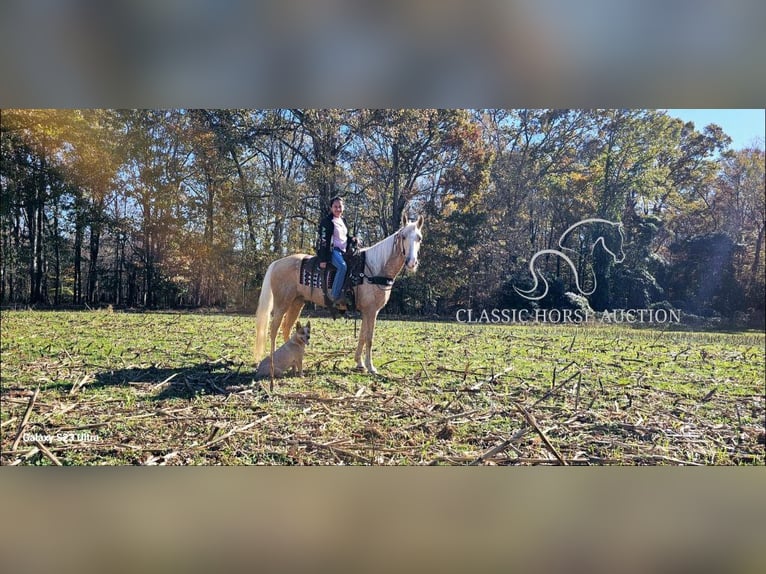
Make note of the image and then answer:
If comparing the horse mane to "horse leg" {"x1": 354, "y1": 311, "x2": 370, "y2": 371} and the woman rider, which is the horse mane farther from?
"horse leg" {"x1": 354, "y1": 311, "x2": 370, "y2": 371}

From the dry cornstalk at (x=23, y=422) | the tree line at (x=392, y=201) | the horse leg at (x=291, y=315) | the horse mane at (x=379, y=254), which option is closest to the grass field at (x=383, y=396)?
the dry cornstalk at (x=23, y=422)

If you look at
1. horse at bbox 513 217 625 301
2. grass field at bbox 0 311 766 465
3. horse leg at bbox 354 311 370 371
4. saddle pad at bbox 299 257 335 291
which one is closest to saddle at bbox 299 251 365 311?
saddle pad at bbox 299 257 335 291

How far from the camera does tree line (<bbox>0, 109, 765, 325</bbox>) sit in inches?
158

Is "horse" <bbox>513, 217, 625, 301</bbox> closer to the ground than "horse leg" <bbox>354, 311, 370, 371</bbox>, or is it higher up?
higher up

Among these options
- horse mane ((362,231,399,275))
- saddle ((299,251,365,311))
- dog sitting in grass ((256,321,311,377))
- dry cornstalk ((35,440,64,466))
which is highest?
horse mane ((362,231,399,275))

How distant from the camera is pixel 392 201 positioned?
4.11 meters

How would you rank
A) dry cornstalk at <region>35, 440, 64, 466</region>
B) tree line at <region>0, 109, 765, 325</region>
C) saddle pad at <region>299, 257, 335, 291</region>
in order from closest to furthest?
dry cornstalk at <region>35, 440, 64, 466</region>, tree line at <region>0, 109, 765, 325</region>, saddle pad at <region>299, 257, 335, 291</region>

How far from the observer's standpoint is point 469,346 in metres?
4.10

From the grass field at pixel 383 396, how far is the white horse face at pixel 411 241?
20.7 inches

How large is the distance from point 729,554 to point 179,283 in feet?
13.3

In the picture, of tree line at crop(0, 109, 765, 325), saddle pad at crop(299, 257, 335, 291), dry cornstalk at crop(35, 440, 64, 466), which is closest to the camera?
dry cornstalk at crop(35, 440, 64, 466)

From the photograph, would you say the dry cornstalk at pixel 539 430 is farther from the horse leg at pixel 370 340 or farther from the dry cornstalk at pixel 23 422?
the dry cornstalk at pixel 23 422

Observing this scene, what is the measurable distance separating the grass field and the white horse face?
20.7 inches
